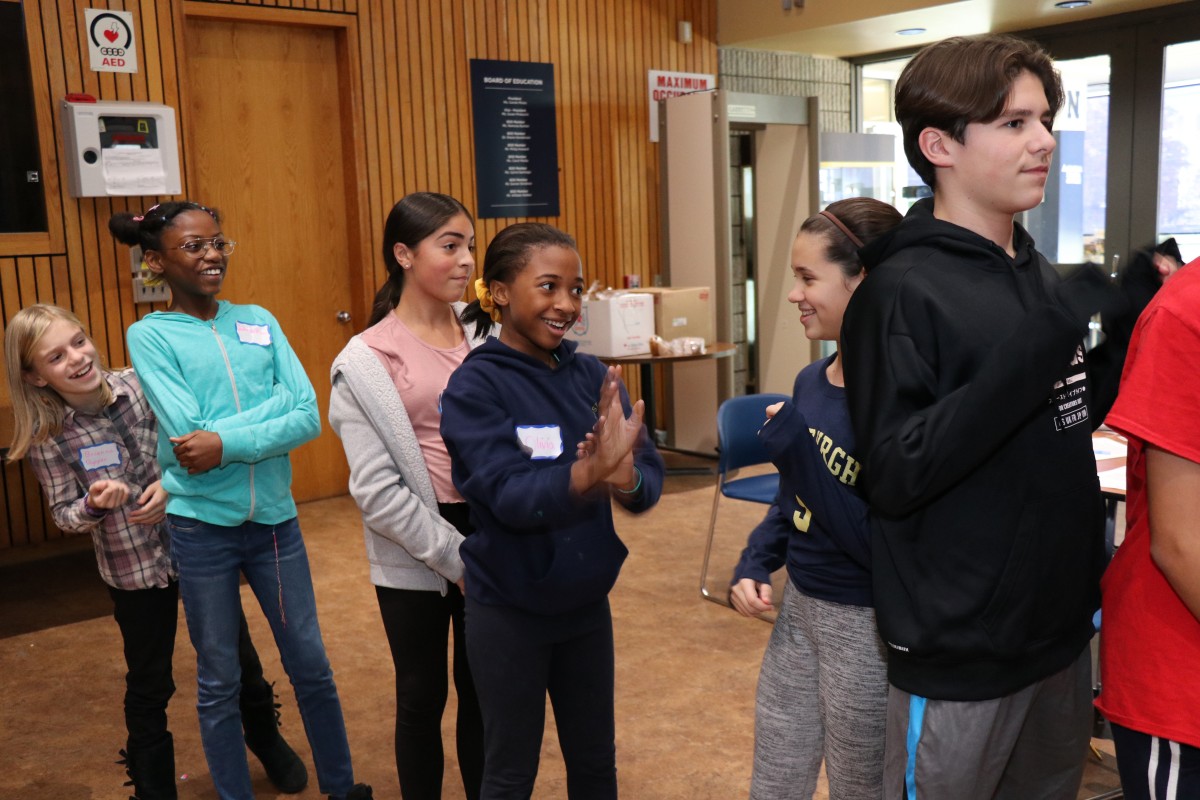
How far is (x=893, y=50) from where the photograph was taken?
7961 mm

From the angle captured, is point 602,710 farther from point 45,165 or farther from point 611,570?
point 45,165

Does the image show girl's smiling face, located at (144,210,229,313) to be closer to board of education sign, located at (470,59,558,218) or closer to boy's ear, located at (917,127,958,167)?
boy's ear, located at (917,127,958,167)

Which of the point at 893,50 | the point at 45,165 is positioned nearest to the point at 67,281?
the point at 45,165

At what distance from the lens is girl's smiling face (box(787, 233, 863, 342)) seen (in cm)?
181

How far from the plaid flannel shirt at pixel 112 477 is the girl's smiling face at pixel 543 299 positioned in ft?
4.17

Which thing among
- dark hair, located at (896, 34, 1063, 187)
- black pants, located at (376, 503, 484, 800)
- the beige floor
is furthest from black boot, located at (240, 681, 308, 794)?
dark hair, located at (896, 34, 1063, 187)

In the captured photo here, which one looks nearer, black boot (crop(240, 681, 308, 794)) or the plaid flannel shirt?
the plaid flannel shirt

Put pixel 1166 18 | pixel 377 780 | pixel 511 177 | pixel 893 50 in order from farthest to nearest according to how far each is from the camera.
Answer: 1. pixel 893 50
2. pixel 511 177
3. pixel 1166 18
4. pixel 377 780

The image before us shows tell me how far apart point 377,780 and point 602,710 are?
3.94ft

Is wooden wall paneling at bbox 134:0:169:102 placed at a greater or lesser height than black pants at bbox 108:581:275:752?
greater

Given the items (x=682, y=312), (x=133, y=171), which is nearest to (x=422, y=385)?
(x=133, y=171)

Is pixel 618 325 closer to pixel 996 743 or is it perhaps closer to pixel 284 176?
pixel 284 176

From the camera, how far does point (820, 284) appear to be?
5.97ft

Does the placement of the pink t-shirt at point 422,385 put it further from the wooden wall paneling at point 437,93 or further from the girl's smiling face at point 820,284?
the wooden wall paneling at point 437,93
